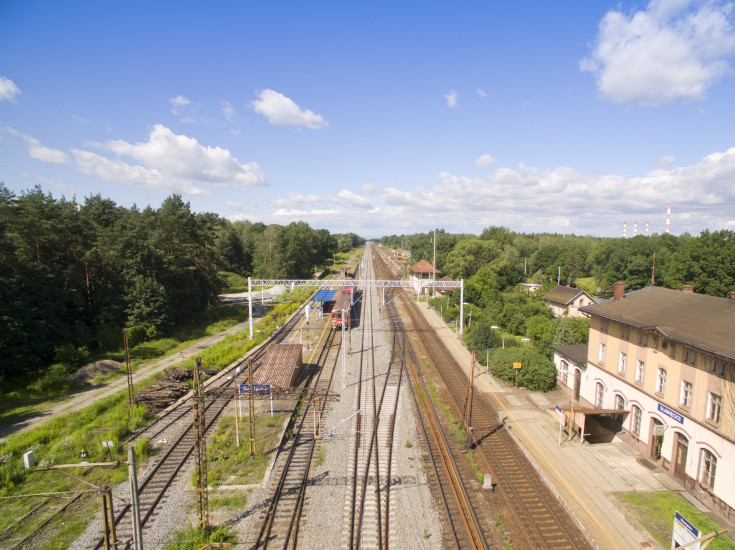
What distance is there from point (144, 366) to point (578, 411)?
29.9 metres

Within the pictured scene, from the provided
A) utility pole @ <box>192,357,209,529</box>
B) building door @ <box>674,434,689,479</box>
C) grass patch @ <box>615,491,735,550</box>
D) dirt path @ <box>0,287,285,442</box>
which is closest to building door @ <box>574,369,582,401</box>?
building door @ <box>674,434,689,479</box>

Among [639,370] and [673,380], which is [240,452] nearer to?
[673,380]

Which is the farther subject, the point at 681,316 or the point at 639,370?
the point at 639,370

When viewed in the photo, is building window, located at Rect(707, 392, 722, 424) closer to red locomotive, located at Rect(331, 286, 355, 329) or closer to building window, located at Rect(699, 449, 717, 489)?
building window, located at Rect(699, 449, 717, 489)

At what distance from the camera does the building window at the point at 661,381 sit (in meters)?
17.2

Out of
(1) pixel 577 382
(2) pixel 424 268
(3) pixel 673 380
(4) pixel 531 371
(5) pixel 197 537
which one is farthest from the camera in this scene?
(2) pixel 424 268

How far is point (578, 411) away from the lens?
19094 mm

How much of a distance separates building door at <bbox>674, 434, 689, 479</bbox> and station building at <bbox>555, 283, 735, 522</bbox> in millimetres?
34

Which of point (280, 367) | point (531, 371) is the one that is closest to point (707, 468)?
point (531, 371)

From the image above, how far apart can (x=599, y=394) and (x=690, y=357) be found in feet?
23.3

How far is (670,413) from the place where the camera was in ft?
54.1

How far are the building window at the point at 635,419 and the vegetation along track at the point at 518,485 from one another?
5703 millimetres

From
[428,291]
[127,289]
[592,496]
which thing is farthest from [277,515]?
[428,291]

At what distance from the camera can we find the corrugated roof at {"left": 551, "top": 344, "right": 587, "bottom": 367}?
78.7 ft
